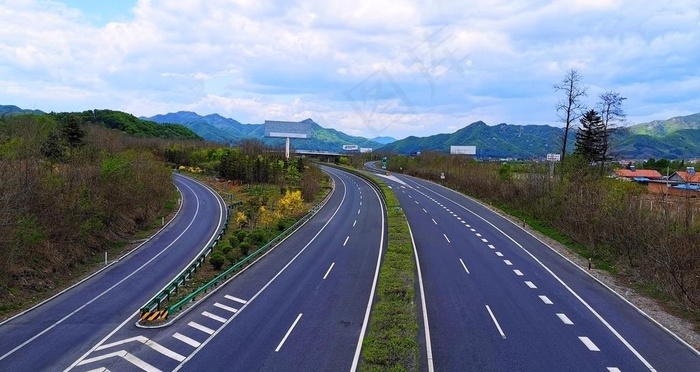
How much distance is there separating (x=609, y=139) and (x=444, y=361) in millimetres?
37527

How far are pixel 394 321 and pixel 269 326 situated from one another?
4.64 meters

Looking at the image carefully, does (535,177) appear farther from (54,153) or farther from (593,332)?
(54,153)

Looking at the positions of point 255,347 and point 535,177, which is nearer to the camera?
point 255,347

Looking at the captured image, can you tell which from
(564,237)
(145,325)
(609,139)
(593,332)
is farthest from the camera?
(609,139)

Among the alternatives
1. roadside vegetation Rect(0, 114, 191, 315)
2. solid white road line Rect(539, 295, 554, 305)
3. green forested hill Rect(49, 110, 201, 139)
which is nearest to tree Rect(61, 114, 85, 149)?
roadside vegetation Rect(0, 114, 191, 315)

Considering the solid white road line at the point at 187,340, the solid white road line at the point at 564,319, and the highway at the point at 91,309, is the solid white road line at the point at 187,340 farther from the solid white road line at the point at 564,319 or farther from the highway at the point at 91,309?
the solid white road line at the point at 564,319

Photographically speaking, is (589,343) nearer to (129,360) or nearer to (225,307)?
(225,307)

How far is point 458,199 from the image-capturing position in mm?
65188

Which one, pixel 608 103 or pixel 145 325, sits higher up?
pixel 608 103

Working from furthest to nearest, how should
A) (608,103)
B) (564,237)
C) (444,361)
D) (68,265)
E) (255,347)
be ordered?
1. (608,103)
2. (564,237)
3. (68,265)
4. (255,347)
5. (444,361)

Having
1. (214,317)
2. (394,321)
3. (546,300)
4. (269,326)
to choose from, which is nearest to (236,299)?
(214,317)

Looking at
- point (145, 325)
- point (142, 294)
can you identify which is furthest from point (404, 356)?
point (142, 294)

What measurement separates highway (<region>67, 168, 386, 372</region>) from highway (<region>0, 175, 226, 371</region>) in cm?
98

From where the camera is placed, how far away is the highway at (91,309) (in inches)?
658
